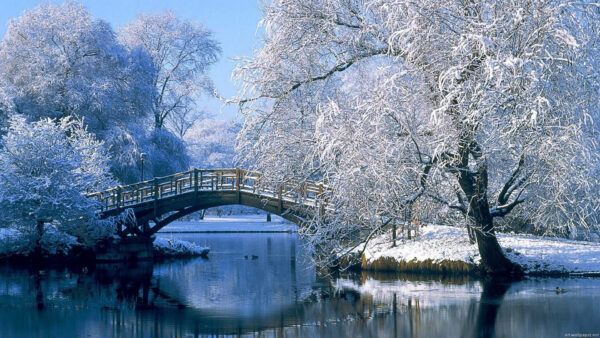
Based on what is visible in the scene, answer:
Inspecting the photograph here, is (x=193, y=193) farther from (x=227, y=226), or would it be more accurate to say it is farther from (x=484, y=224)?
(x=227, y=226)

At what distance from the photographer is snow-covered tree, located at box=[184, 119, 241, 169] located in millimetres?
65438

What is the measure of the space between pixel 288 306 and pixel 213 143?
5431 centimetres

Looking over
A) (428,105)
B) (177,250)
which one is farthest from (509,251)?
(177,250)

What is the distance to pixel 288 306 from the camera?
14570 mm

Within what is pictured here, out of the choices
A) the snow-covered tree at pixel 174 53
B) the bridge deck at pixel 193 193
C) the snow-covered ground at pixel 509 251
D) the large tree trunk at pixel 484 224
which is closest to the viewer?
the large tree trunk at pixel 484 224

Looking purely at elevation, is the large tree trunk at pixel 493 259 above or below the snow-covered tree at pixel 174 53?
below

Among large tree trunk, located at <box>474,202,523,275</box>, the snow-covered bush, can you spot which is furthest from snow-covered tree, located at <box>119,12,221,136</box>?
large tree trunk, located at <box>474,202,523,275</box>

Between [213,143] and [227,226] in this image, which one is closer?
[227,226]

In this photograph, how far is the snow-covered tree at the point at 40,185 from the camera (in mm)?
23891

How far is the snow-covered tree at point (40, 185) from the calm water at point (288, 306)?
3.15 meters

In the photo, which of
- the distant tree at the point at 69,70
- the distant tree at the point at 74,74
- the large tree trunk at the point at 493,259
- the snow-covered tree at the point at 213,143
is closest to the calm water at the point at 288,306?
the large tree trunk at the point at 493,259

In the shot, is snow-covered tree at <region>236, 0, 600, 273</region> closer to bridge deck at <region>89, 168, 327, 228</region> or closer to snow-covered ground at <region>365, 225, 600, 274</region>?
snow-covered ground at <region>365, 225, 600, 274</region>

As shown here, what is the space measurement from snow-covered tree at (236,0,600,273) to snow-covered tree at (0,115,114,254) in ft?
33.9

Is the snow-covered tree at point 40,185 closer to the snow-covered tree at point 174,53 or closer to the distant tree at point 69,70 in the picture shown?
the distant tree at point 69,70
